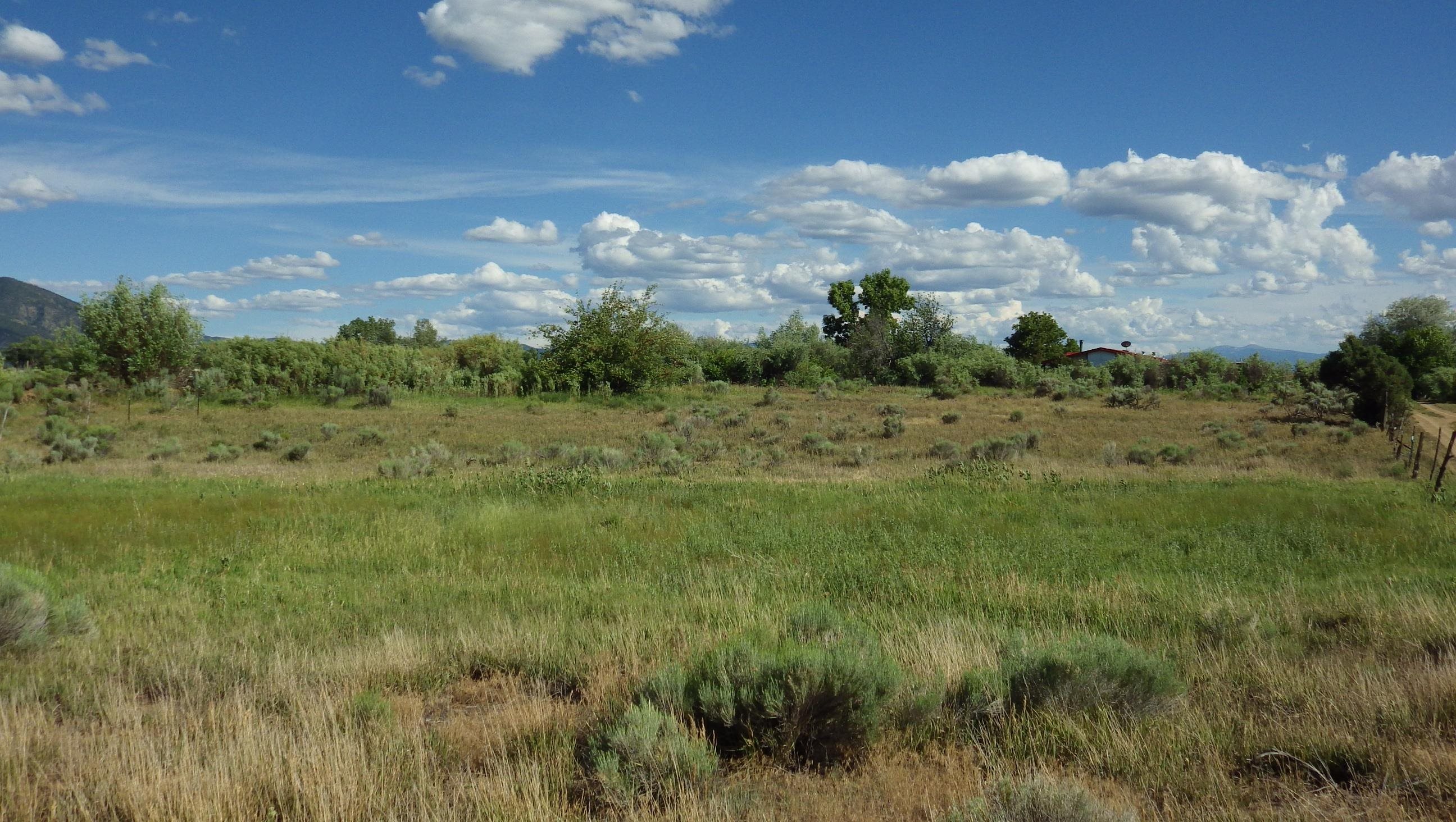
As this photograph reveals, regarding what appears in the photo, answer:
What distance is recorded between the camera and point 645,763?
13.8 ft

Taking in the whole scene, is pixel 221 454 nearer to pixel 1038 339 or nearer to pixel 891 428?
pixel 891 428

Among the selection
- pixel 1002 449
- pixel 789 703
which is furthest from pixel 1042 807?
pixel 1002 449

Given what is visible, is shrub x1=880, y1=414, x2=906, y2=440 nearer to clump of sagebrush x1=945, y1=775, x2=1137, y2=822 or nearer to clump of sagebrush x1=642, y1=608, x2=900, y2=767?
clump of sagebrush x1=642, y1=608, x2=900, y2=767

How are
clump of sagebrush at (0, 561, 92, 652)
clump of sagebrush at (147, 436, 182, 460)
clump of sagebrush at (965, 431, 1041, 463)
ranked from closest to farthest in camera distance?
A: clump of sagebrush at (0, 561, 92, 652)
clump of sagebrush at (147, 436, 182, 460)
clump of sagebrush at (965, 431, 1041, 463)

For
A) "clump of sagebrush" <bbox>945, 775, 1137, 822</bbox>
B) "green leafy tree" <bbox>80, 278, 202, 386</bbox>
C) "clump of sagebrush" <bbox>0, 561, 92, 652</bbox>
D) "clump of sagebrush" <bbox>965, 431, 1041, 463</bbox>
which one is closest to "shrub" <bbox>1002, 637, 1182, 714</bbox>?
"clump of sagebrush" <bbox>945, 775, 1137, 822</bbox>

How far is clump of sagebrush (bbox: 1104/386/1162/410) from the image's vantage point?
44.9m

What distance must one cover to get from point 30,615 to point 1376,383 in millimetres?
41471

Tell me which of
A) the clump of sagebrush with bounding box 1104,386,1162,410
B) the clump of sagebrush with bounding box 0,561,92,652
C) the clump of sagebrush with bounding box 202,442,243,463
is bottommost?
the clump of sagebrush with bounding box 202,442,243,463

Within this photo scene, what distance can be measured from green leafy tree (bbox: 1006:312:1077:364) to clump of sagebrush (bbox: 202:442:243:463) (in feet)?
232

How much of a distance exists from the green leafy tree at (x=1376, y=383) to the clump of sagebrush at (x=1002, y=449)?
653 inches

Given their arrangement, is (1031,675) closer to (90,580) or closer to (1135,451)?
(90,580)

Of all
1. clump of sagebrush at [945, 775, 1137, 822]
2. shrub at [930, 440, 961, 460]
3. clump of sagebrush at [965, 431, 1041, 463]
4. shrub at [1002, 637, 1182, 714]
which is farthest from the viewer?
shrub at [930, 440, 961, 460]

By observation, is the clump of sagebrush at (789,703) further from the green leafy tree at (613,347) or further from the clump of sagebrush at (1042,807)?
the green leafy tree at (613,347)

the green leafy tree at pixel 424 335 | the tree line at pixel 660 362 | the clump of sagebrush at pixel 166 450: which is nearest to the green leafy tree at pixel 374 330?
the green leafy tree at pixel 424 335
